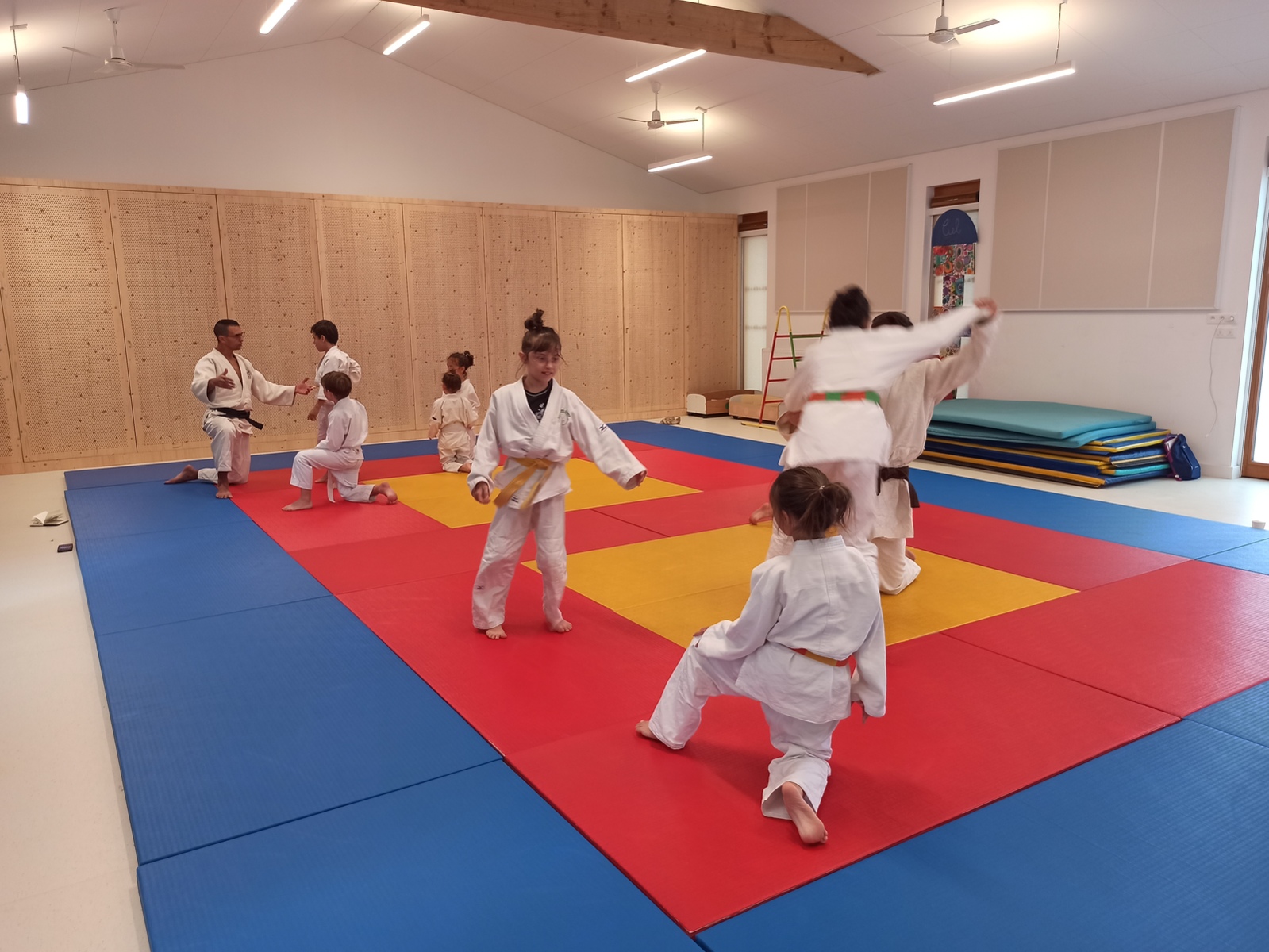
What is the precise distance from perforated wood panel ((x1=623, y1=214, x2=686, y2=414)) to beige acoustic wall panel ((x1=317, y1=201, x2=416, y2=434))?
3332mm

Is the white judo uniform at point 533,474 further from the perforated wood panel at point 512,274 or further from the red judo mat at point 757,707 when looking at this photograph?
the perforated wood panel at point 512,274

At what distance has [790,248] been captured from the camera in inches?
500

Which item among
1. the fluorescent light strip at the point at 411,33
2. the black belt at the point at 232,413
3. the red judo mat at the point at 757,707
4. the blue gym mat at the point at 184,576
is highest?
the fluorescent light strip at the point at 411,33

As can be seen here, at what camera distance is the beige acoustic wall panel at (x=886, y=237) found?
1093cm

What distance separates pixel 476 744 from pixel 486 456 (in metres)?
1.40

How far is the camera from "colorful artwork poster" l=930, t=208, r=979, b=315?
33.7 ft

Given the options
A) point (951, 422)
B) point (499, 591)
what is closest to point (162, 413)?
point (499, 591)

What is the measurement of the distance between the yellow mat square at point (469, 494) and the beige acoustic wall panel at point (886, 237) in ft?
15.6

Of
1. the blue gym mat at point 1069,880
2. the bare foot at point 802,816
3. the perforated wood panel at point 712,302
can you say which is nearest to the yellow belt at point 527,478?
the bare foot at point 802,816

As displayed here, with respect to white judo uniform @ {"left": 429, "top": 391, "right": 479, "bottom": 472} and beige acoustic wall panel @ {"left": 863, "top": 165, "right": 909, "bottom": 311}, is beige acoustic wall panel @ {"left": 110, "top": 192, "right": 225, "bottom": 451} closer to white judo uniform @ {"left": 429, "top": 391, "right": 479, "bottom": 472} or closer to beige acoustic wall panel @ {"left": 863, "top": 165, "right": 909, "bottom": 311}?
white judo uniform @ {"left": 429, "top": 391, "right": 479, "bottom": 472}

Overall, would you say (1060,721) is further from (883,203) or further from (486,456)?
(883,203)

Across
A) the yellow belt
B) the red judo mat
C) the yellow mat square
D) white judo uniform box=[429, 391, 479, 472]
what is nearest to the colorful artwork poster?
the yellow mat square

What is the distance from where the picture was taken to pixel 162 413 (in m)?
9.77

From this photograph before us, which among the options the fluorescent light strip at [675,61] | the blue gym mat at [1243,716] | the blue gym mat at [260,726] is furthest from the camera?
the fluorescent light strip at [675,61]
